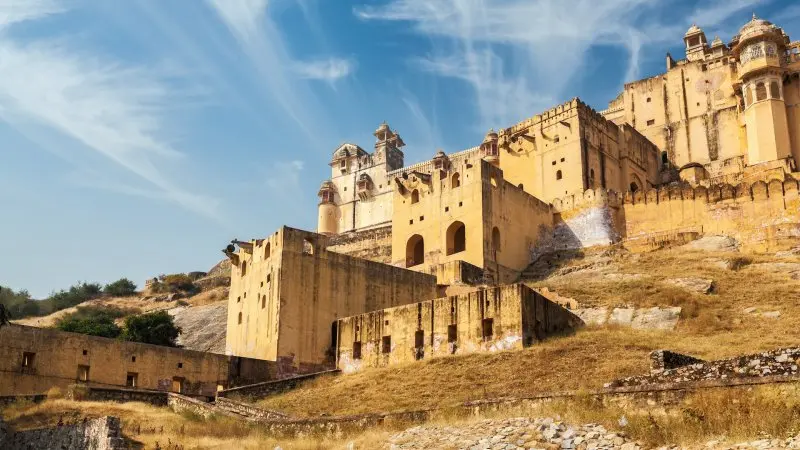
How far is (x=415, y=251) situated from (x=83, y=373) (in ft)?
71.9

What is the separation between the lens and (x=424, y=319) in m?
27.9

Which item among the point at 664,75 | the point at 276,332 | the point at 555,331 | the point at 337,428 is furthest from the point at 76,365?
the point at 664,75

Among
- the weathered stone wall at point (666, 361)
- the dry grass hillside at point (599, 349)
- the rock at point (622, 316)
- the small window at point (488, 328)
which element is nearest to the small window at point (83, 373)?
the dry grass hillside at point (599, 349)

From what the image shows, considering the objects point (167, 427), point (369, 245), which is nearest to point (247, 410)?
point (167, 427)

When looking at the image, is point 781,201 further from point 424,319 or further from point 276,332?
point 276,332

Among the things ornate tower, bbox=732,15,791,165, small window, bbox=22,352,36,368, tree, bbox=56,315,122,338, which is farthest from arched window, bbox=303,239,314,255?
ornate tower, bbox=732,15,791,165

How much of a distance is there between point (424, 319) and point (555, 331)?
157 inches

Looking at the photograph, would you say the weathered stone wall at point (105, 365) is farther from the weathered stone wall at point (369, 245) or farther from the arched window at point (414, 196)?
the weathered stone wall at point (369, 245)

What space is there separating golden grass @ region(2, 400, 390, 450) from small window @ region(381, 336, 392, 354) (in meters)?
7.70

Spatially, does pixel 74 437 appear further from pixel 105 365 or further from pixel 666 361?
pixel 666 361

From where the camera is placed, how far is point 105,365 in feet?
90.6

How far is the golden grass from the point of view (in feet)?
58.0

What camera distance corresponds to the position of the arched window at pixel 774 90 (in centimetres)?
5100

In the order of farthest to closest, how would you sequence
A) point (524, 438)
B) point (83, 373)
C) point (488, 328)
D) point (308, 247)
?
point (308, 247) < point (83, 373) < point (488, 328) < point (524, 438)
